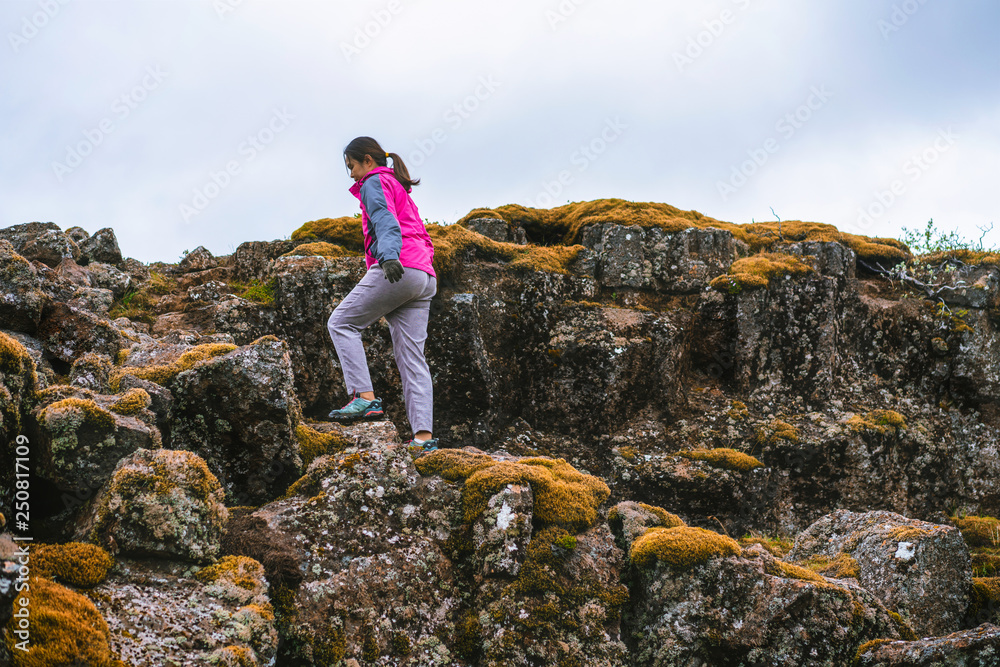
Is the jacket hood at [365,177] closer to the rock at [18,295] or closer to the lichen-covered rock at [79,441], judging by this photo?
the lichen-covered rock at [79,441]

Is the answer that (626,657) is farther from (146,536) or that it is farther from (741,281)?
(741,281)

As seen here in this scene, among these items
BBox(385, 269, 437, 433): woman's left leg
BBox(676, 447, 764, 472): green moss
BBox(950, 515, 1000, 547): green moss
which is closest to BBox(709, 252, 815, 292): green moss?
BBox(676, 447, 764, 472): green moss

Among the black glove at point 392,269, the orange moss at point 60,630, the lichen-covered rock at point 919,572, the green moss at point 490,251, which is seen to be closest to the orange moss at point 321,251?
the green moss at point 490,251

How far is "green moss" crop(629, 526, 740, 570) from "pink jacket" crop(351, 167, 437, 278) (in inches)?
177

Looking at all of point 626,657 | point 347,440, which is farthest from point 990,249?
point 347,440

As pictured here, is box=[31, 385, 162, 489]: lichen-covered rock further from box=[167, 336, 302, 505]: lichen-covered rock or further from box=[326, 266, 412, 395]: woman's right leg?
box=[326, 266, 412, 395]: woman's right leg

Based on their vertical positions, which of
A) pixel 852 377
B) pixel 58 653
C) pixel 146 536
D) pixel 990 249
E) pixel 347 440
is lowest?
pixel 58 653

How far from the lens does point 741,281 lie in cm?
1336

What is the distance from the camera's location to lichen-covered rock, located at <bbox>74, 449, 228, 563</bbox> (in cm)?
554

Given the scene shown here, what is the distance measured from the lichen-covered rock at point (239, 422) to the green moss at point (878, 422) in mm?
10929

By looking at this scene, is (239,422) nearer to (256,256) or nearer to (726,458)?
(256,256)

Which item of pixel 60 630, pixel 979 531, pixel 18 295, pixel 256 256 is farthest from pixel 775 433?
pixel 18 295

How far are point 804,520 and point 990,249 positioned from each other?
9183 millimetres

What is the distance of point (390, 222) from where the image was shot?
8.18 metres
